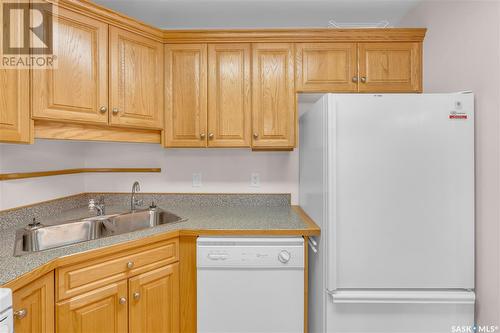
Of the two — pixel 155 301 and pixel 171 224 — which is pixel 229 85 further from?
pixel 155 301

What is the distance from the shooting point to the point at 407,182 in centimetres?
130

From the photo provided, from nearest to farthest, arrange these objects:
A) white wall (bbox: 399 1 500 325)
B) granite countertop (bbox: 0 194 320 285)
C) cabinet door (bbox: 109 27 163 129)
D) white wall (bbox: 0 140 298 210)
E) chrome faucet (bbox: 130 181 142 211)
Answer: granite countertop (bbox: 0 194 320 285) < white wall (bbox: 399 1 500 325) < cabinet door (bbox: 109 27 163 129) < chrome faucet (bbox: 130 181 142 211) < white wall (bbox: 0 140 298 210)

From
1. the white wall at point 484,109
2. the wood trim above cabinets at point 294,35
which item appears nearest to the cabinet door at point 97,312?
the wood trim above cabinets at point 294,35

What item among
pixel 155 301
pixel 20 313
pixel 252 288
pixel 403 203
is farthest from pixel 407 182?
pixel 20 313

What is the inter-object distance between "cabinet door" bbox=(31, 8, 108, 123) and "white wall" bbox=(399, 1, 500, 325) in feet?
6.70

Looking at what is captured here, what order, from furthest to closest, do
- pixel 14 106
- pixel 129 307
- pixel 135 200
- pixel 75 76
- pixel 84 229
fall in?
pixel 135 200, pixel 84 229, pixel 75 76, pixel 129 307, pixel 14 106

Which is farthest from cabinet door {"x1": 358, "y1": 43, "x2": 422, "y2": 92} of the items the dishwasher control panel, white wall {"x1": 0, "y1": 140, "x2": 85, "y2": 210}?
white wall {"x1": 0, "y1": 140, "x2": 85, "y2": 210}

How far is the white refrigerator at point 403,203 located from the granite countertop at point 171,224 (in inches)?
13.7

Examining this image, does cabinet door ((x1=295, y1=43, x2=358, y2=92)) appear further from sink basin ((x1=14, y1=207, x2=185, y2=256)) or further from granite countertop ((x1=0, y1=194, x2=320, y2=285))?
sink basin ((x1=14, y1=207, x2=185, y2=256))

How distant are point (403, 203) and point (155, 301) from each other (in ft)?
4.62

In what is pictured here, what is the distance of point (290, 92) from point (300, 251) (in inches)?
42.4

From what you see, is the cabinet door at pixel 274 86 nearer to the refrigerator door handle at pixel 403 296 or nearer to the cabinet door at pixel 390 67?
the cabinet door at pixel 390 67

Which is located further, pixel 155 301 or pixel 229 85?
pixel 229 85

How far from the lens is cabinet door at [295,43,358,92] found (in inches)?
73.7
